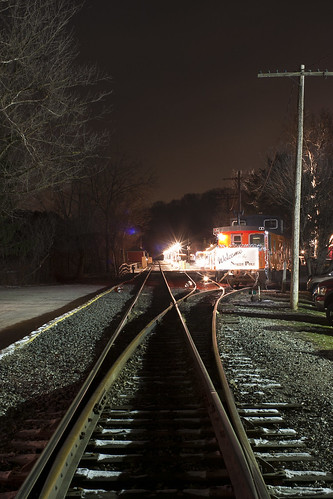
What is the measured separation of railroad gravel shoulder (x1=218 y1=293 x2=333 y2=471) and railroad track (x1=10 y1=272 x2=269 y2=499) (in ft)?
2.93

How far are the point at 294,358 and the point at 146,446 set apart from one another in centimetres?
492

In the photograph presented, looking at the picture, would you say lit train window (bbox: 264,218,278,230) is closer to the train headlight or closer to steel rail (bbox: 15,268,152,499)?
the train headlight

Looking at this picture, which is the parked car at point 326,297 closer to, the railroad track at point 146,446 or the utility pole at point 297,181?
the utility pole at point 297,181

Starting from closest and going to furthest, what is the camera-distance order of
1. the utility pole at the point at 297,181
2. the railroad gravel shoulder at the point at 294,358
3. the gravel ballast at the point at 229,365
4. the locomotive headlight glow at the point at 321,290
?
the railroad gravel shoulder at the point at 294,358 → the gravel ballast at the point at 229,365 → the locomotive headlight glow at the point at 321,290 → the utility pole at the point at 297,181

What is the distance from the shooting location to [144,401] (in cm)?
588

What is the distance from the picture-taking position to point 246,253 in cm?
2408

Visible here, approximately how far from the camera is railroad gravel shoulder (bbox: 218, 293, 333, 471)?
16.8 feet

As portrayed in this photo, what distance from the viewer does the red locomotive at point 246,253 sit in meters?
24.2

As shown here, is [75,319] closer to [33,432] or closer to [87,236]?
[33,432]

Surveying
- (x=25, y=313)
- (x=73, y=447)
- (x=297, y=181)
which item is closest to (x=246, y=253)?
(x=297, y=181)

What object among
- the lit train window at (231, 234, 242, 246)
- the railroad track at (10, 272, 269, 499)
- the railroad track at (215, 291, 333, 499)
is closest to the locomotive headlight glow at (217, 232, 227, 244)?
the lit train window at (231, 234, 242, 246)

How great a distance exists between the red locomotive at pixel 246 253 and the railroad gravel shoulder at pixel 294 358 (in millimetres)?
7527

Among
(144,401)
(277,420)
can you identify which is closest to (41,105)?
(144,401)

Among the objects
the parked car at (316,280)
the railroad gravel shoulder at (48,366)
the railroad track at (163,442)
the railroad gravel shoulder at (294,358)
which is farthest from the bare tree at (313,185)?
the railroad track at (163,442)
